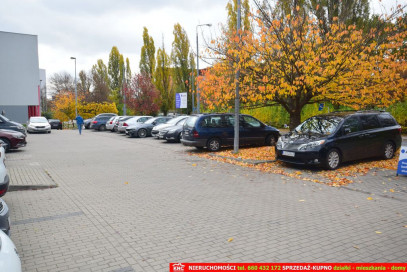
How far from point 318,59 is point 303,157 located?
317 centimetres

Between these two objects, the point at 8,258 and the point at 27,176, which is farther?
the point at 27,176

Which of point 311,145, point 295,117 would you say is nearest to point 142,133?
point 295,117

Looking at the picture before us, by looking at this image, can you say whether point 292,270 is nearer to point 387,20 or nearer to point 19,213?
point 19,213

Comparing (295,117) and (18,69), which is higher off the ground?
(18,69)

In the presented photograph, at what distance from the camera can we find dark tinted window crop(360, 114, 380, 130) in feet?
33.4

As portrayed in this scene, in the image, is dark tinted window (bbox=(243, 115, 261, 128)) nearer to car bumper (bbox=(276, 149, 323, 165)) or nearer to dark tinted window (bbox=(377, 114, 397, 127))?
car bumper (bbox=(276, 149, 323, 165))

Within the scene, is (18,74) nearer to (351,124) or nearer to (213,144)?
(213,144)

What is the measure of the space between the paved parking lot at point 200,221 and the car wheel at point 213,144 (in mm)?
4851

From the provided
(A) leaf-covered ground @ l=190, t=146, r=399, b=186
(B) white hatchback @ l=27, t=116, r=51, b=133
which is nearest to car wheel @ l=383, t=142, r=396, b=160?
(A) leaf-covered ground @ l=190, t=146, r=399, b=186

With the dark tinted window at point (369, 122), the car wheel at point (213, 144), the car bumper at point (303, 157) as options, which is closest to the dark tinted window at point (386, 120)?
the dark tinted window at point (369, 122)

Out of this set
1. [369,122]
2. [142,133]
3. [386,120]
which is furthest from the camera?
[142,133]

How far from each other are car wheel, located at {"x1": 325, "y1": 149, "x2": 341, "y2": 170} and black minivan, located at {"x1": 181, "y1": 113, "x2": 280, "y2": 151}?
17.4 feet

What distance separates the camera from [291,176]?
28.9 ft

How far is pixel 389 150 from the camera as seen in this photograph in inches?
432
